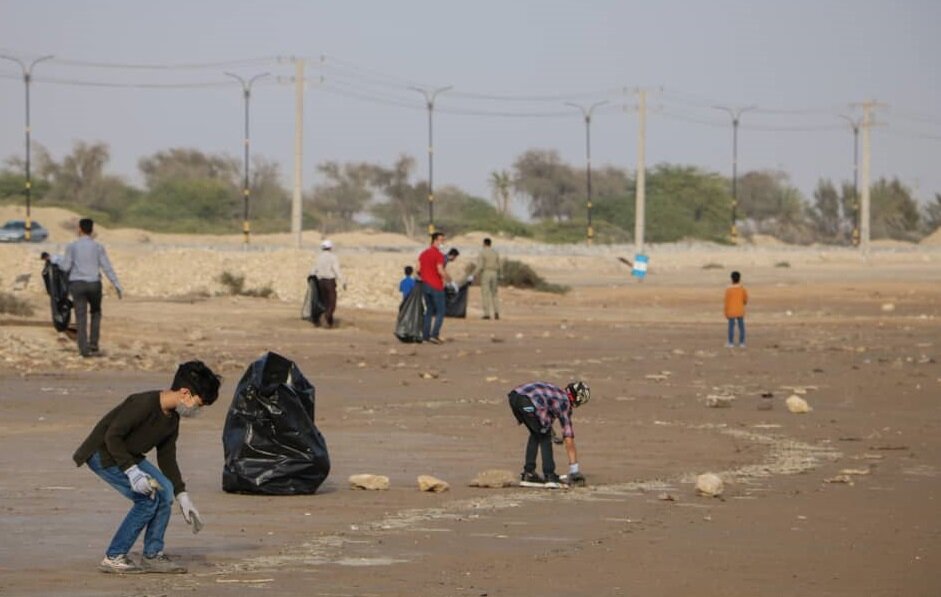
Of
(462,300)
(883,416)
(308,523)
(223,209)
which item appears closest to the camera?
(308,523)

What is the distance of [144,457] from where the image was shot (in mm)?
10266

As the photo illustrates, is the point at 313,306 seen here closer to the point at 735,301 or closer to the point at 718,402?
the point at 735,301

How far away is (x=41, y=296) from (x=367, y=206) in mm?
120510

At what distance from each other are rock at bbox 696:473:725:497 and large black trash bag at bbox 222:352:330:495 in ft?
8.72

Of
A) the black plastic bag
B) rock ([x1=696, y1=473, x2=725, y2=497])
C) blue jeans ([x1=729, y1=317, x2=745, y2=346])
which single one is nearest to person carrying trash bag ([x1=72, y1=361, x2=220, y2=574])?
rock ([x1=696, y1=473, x2=725, y2=497])

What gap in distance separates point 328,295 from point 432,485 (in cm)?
1987

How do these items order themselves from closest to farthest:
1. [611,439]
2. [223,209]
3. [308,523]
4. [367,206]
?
[308,523] < [611,439] < [223,209] < [367,206]

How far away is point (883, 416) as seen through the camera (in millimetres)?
20984

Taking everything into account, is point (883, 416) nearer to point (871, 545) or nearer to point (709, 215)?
point (871, 545)

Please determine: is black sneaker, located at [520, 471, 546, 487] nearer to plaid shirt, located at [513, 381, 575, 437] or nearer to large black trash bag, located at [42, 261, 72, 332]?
plaid shirt, located at [513, 381, 575, 437]

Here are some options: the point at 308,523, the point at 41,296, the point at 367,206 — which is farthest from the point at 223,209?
the point at 308,523

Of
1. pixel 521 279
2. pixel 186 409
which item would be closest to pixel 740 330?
pixel 186 409

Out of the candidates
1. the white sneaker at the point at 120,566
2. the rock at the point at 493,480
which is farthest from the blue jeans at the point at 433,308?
the white sneaker at the point at 120,566

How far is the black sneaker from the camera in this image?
14352 millimetres
